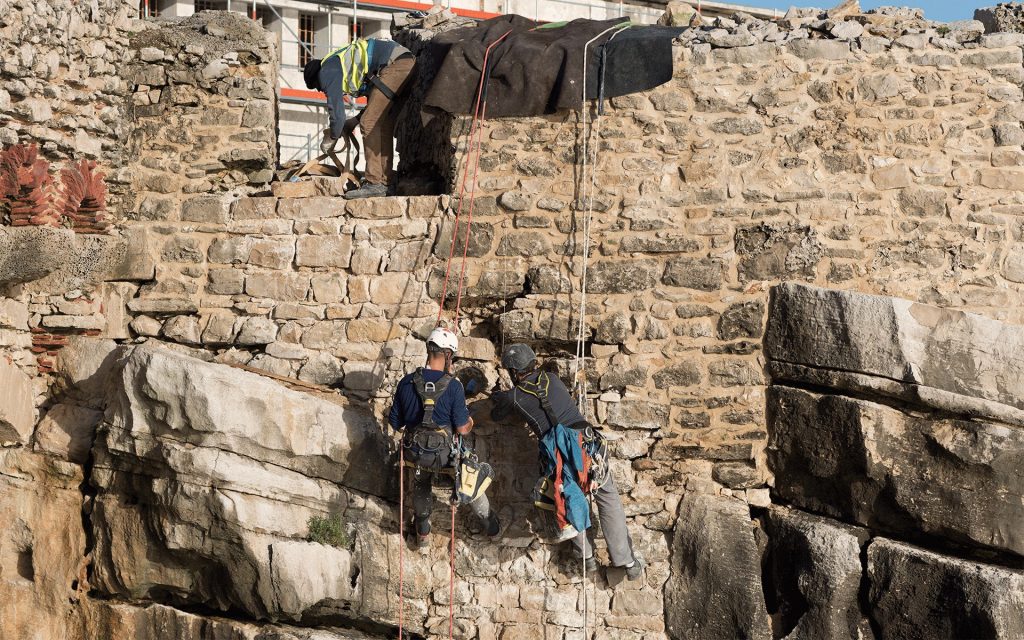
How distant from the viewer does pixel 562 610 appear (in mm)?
7477

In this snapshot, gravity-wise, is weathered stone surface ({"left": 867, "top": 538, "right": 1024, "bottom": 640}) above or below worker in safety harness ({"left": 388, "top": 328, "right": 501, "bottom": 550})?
below

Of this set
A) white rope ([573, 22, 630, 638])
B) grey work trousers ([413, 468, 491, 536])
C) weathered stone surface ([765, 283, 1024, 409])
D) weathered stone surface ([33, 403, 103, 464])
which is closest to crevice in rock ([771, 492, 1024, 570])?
weathered stone surface ([765, 283, 1024, 409])

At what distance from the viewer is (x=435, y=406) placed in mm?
7051

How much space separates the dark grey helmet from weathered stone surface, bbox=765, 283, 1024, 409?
5.70 feet

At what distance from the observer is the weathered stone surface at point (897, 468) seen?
279 inches

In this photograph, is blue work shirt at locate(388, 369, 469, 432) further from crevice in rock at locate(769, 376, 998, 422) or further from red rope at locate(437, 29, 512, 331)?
crevice in rock at locate(769, 376, 998, 422)

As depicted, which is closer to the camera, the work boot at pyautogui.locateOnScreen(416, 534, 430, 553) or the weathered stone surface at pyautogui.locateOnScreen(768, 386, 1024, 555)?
the weathered stone surface at pyautogui.locateOnScreen(768, 386, 1024, 555)

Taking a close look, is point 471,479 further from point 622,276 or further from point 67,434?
point 67,434

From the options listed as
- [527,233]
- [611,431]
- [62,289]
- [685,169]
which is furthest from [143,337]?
[685,169]

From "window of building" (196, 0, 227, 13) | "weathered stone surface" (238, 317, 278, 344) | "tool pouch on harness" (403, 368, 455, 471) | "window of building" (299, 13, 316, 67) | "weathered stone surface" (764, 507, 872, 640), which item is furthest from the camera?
"window of building" (299, 13, 316, 67)

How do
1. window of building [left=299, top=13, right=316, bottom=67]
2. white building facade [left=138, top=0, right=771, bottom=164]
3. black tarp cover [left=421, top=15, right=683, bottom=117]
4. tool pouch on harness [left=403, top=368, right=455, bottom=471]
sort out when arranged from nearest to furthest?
tool pouch on harness [left=403, top=368, right=455, bottom=471]
black tarp cover [left=421, top=15, right=683, bottom=117]
white building facade [left=138, top=0, right=771, bottom=164]
window of building [left=299, top=13, right=316, bottom=67]

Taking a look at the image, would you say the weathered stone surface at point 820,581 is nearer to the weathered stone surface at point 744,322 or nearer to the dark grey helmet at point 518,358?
the weathered stone surface at point 744,322

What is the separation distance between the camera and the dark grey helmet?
7168 millimetres

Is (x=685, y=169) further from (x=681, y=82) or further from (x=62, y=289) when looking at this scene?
(x=62, y=289)
